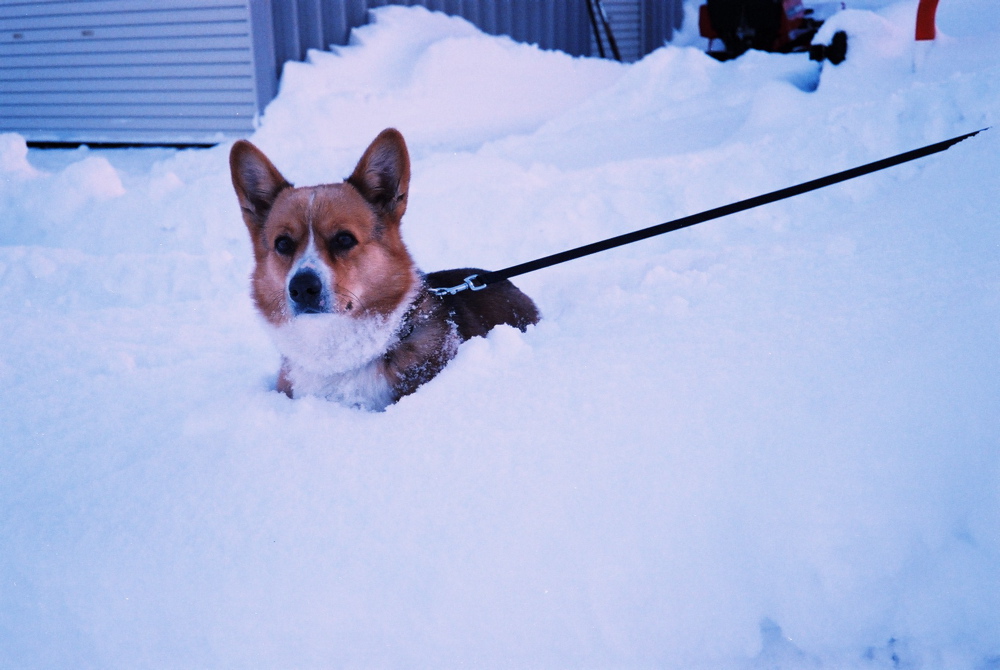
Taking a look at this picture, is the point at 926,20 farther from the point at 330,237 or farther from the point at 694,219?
the point at 330,237

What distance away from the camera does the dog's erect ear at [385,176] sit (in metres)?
2.59

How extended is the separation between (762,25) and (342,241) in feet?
31.7

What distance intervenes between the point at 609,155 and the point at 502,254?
220cm

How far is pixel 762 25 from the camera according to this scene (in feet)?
33.2

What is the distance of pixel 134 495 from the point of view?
1.75 metres

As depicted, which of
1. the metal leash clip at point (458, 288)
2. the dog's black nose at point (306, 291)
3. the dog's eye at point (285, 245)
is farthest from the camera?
the metal leash clip at point (458, 288)

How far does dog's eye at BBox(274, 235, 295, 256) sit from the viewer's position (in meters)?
2.46

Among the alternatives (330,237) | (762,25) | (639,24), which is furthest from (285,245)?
(639,24)

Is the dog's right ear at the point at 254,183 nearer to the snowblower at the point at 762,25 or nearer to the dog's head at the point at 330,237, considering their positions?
the dog's head at the point at 330,237

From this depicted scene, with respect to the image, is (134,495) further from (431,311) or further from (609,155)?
(609,155)

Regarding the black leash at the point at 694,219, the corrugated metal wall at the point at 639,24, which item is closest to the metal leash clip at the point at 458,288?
the black leash at the point at 694,219

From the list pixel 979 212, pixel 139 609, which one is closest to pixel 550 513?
pixel 139 609

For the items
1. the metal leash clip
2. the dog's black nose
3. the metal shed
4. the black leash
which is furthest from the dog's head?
the metal shed

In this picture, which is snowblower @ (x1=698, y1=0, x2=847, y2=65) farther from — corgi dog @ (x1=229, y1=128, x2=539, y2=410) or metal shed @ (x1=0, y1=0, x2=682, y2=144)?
corgi dog @ (x1=229, y1=128, x2=539, y2=410)
